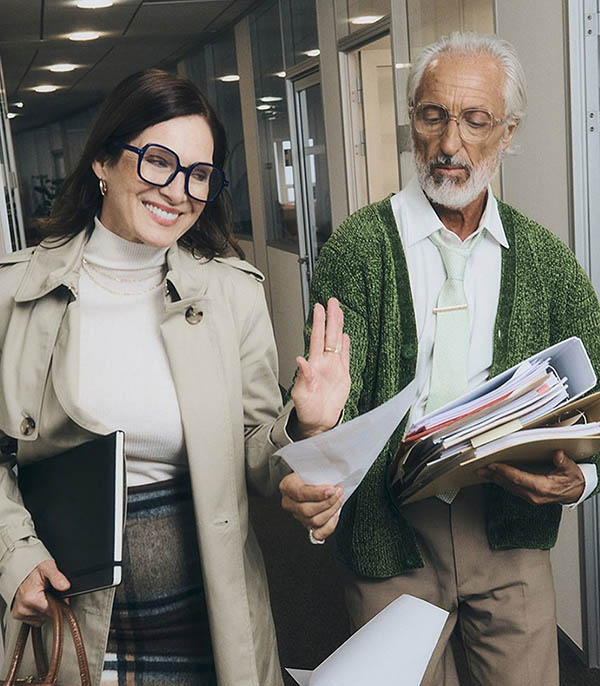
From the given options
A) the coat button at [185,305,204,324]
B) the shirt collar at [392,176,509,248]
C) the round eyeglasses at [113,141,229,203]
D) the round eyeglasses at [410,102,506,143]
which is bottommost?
the coat button at [185,305,204,324]

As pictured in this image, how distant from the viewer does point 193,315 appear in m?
1.45

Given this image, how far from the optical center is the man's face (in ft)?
5.75

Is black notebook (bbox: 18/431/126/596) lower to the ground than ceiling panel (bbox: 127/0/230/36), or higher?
lower

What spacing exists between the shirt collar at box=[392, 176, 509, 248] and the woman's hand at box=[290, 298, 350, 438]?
0.51 m

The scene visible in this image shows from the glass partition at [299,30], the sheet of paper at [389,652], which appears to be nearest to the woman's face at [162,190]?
the sheet of paper at [389,652]

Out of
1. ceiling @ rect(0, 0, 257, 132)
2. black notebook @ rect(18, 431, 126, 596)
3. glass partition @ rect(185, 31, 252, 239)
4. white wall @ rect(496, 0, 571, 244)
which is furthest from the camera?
glass partition @ rect(185, 31, 252, 239)

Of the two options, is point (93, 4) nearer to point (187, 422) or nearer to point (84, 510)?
point (187, 422)

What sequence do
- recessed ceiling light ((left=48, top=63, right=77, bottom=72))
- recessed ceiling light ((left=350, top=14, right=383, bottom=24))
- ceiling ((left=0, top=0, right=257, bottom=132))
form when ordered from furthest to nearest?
1. recessed ceiling light ((left=48, top=63, right=77, bottom=72))
2. ceiling ((left=0, top=0, right=257, bottom=132))
3. recessed ceiling light ((left=350, top=14, right=383, bottom=24))

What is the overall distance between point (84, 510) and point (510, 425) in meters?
0.71

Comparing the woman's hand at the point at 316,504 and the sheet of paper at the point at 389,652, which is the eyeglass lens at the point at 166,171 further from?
the sheet of paper at the point at 389,652

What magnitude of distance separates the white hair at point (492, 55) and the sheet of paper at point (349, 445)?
2.95 feet

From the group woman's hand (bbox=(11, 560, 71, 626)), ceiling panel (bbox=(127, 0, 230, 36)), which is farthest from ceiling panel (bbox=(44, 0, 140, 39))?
woman's hand (bbox=(11, 560, 71, 626))

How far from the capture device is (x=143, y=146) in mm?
1396

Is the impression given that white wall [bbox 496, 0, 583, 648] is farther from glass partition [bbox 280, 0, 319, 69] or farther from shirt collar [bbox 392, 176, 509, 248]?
glass partition [bbox 280, 0, 319, 69]
